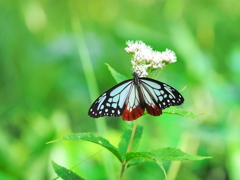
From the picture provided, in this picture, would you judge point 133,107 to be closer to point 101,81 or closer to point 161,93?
point 161,93

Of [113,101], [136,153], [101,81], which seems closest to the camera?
[136,153]

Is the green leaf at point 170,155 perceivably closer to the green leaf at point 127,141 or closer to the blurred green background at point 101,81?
the green leaf at point 127,141

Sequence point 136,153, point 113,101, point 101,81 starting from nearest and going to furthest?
point 136,153, point 113,101, point 101,81

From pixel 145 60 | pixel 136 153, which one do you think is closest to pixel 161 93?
pixel 145 60

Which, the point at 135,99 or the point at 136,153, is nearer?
the point at 136,153

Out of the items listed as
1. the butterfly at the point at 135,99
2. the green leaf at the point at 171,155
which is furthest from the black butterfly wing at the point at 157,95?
the green leaf at the point at 171,155

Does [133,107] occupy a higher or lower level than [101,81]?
higher

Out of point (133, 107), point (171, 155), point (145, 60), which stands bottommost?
point (171, 155)
